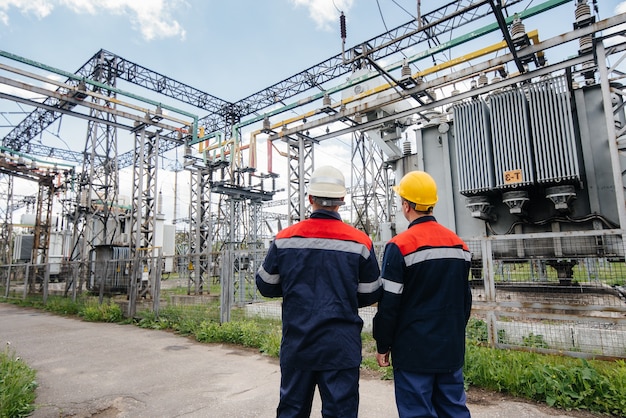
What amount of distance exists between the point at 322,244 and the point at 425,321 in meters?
0.86

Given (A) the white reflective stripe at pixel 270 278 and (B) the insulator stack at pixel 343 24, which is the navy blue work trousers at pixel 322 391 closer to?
(A) the white reflective stripe at pixel 270 278

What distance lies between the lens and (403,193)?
8.86ft

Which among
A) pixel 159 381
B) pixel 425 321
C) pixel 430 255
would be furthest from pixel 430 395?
pixel 159 381

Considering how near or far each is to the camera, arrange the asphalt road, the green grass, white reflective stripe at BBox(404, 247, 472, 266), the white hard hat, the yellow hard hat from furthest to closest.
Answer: the asphalt road → the green grass → the yellow hard hat → the white hard hat → white reflective stripe at BBox(404, 247, 472, 266)

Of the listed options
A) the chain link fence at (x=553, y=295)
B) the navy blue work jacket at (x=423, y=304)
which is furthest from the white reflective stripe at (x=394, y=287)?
the chain link fence at (x=553, y=295)

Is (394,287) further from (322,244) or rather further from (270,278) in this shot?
(270,278)

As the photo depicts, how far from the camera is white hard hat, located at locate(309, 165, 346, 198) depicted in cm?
254

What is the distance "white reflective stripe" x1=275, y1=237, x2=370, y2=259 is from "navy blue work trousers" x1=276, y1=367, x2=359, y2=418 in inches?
29.6

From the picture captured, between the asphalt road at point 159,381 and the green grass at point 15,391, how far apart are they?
134mm

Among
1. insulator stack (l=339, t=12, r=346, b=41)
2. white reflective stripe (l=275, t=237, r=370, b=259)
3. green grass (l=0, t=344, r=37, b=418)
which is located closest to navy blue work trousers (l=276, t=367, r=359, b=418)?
white reflective stripe (l=275, t=237, r=370, b=259)

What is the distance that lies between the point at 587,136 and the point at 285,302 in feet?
22.1

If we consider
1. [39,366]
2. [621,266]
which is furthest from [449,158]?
[39,366]

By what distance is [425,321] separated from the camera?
7.81ft

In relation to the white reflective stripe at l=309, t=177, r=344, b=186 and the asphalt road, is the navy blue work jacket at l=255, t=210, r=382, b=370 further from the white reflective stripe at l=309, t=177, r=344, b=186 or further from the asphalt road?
the asphalt road
